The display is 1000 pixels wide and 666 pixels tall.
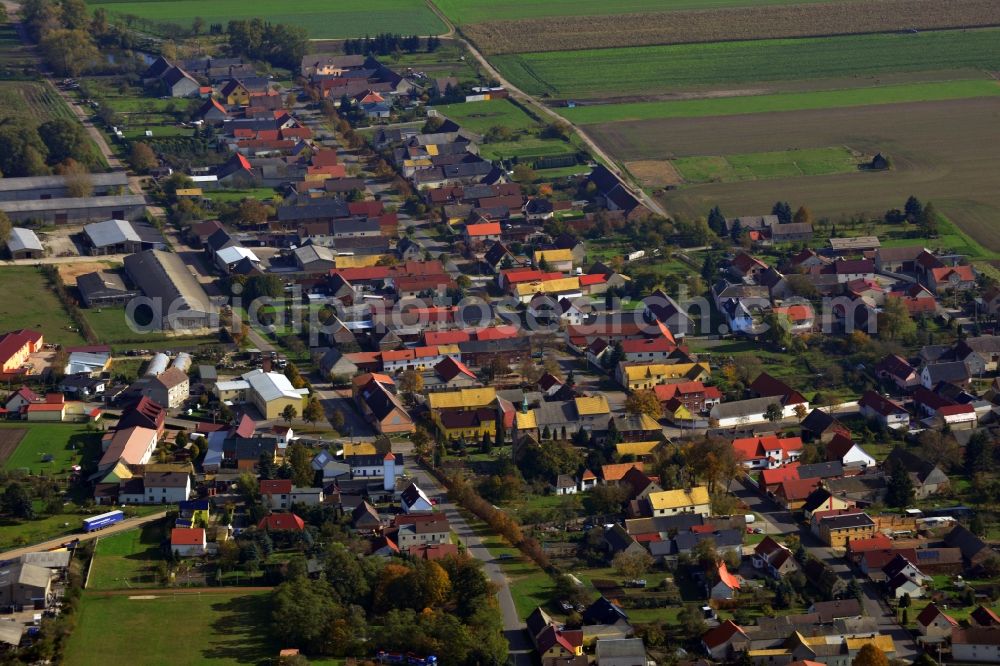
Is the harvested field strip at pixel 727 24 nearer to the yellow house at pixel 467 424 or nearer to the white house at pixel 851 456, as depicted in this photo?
the yellow house at pixel 467 424

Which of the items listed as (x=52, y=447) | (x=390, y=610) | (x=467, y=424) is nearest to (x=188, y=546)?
(x=390, y=610)

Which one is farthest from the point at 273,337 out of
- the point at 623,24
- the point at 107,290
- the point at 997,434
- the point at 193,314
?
the point at 623,24

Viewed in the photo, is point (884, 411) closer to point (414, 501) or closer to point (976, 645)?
point (976, 645)

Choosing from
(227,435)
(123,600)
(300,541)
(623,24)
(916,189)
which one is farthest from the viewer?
(623,24)

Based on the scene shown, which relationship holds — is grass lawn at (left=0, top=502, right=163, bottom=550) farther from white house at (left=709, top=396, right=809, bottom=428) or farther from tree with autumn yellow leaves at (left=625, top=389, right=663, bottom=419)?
white house at (left=709, top=396, right=809, bottom=428)

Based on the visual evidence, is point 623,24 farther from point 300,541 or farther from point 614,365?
point 300,541

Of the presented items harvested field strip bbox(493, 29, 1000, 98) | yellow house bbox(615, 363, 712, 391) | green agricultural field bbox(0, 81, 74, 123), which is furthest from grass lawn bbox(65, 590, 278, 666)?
harvested field strip bbox(493, 29, 1000, 98)
